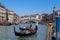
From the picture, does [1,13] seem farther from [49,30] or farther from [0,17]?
[49,30]

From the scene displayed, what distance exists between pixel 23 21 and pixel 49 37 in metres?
75.6

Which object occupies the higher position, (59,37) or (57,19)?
(57,19)

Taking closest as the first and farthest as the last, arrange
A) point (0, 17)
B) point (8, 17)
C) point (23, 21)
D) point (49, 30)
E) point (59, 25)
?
point (59, 25) → point (49, 30) → point (0, 17) → point (8, 17) → point (23, 21)

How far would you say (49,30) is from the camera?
5.37 m

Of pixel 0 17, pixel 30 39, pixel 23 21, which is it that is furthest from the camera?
pixel 23 21

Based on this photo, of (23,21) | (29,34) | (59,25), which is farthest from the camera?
(23,21)

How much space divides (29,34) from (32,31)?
2.19ft

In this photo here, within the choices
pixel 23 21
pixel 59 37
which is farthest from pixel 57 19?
pixel 23 21

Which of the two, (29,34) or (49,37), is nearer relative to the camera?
(49,37)

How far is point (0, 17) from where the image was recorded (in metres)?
61.3

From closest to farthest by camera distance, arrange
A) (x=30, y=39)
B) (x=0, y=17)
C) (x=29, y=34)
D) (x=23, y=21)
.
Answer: (x=30, y=39), (x=29, y=34), (x=0, y=17), (x=23, y=21)

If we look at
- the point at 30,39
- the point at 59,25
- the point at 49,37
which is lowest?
the point at 30,39

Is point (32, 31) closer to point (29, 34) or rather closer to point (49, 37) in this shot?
point (29, 34)

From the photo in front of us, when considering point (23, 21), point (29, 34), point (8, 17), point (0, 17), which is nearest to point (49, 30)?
point (29, 34)
